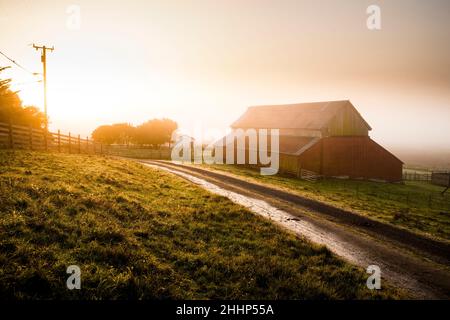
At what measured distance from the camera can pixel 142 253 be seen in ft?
24.8

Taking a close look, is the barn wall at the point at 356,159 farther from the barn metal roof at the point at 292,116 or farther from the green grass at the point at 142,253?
the green grass at the point at 142,253

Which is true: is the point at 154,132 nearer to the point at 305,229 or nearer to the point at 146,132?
the point at 146,132

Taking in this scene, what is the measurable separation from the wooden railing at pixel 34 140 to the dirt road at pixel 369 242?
17609 mm

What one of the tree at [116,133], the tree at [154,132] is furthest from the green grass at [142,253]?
the tree at [116,133]

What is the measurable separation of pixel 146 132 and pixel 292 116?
1836 inches

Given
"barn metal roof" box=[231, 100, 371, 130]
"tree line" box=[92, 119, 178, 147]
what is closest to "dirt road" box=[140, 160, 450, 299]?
"barn metal roof" box=[231, 100, 371, 130]

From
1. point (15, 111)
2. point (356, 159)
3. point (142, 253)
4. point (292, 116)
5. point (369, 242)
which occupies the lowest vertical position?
point (369, 242)

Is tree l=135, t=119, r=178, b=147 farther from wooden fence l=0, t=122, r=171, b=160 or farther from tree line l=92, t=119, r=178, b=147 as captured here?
wooden fence l=0, t=122, r=171, b=160

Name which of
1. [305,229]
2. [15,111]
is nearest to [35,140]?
[15,111]

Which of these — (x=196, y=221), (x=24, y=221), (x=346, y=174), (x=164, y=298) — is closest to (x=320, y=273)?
(x=164, y=298)

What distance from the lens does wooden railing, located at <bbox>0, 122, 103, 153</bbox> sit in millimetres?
20703

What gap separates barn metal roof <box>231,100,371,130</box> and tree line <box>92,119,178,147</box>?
2975 centimetres

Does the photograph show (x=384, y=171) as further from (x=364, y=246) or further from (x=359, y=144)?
(x=364, y=246)

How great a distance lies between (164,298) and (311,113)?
4156 cm
